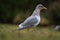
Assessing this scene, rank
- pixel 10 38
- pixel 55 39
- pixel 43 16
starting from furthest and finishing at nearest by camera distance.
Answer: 1. pixel 43 16
2. pixel 55 39
3. pixel 10 38

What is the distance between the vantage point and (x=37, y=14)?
10719mm

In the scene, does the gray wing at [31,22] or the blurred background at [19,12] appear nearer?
the gray wing at [31,22]

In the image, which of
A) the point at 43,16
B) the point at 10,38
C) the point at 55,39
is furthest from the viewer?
the point at 43,16

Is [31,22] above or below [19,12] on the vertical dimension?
below

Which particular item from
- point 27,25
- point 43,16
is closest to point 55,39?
point 27,25

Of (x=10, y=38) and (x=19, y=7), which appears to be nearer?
(x=10, y=38)

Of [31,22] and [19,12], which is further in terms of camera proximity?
[19,12]

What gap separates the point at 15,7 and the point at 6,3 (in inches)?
22.9

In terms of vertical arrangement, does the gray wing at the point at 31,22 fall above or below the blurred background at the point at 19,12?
below

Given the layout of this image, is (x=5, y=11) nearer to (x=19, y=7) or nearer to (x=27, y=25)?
(x=19, y=7)

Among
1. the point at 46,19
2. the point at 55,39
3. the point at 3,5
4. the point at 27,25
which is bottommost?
the point at 55,39

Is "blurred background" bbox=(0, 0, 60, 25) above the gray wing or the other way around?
above

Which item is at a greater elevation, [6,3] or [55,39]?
[6,3]

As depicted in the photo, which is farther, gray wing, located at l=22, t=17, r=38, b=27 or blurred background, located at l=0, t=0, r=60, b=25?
blurred background, located at l=0, t=0, r=60, b=25
